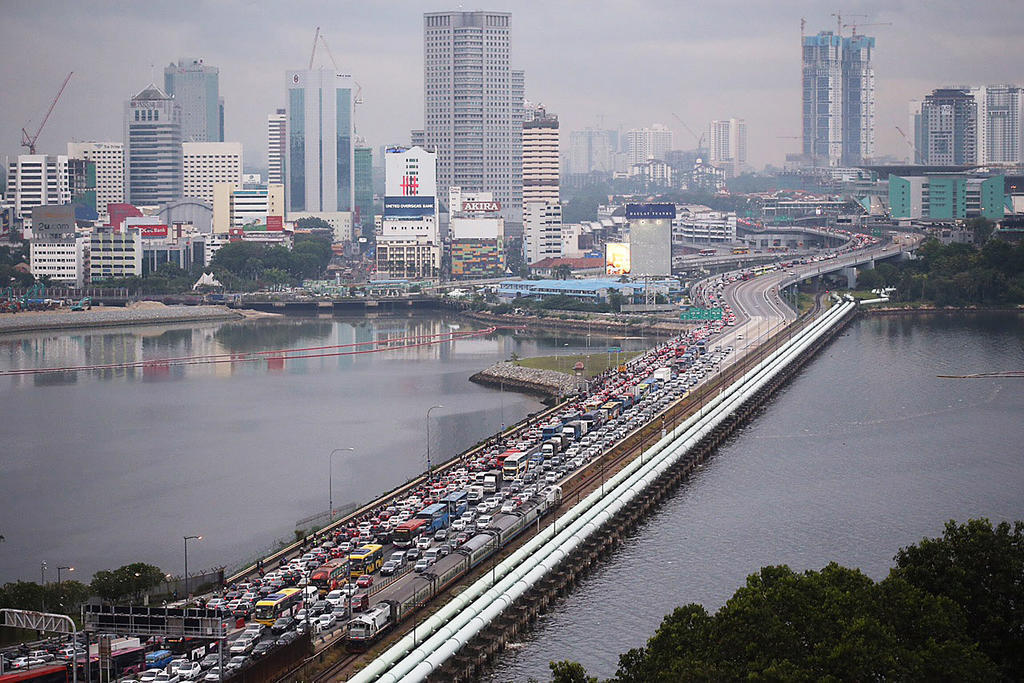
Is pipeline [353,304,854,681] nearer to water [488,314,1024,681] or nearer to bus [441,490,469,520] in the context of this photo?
water [488,314,1024,681]

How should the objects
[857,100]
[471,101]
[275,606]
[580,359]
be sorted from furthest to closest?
[857,100]
[471,101]
[580,359]
[275,606]

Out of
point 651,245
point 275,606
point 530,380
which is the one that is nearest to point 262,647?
point 275,606

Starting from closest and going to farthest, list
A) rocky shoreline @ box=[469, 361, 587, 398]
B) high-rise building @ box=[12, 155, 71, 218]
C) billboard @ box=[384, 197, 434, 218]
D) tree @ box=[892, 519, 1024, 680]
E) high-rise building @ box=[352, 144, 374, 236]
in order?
tree @ box=[892, 519, 1024, 680], rocky shoreline @ box=[469, 361, 587, 398], billboard @ box=[384, 197, 434, 218], high-rise building @ box=[12, 155, 71, 218], high-rise building @ box=[352, 144, 374, 236]

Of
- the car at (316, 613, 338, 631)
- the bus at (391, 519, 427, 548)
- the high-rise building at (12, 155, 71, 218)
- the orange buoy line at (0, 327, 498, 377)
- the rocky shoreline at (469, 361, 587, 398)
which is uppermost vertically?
the high-rise building at (12, 155, 71, 218)

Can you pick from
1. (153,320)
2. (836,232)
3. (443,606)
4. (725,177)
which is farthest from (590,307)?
(725,177)

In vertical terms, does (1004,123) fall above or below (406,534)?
above

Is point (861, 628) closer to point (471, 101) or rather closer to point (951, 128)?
point (471, 101)

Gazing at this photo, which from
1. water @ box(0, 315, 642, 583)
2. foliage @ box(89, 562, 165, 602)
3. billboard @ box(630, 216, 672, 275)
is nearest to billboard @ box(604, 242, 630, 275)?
billboard @ box(630, 216, 672, 275)
